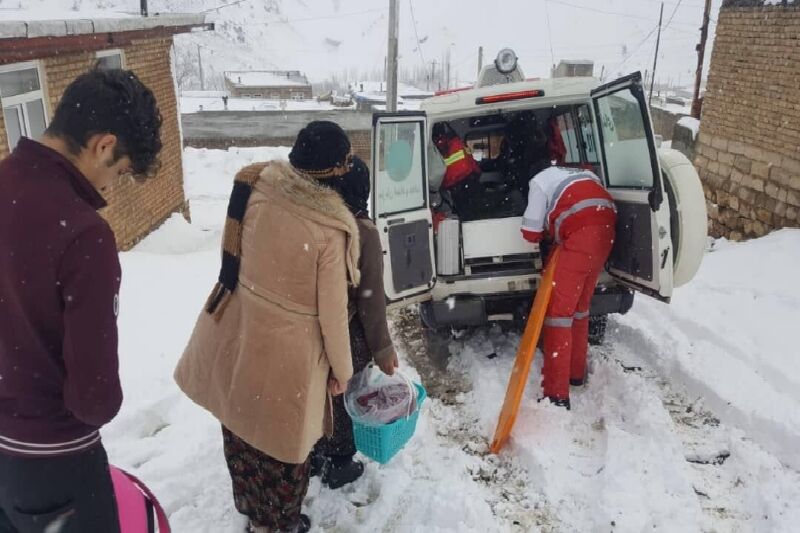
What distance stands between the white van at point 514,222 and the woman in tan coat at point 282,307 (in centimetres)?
198

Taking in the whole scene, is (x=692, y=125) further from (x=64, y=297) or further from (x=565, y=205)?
(x=64, y=297)

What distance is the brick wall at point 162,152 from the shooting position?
22.0 ft

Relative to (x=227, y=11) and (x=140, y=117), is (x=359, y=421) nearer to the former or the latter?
(x=140, y=117)

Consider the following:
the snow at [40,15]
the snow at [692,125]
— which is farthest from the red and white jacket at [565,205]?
the snow at [692,125]

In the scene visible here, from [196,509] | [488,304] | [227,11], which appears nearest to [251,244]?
[196,509]

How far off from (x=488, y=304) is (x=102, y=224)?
371cm

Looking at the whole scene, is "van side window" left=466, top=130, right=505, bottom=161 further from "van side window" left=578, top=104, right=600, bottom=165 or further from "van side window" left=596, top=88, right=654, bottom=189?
"van side window" left=596, top=88, right=654, bottom=189

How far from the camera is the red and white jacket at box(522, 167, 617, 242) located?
12.4ft

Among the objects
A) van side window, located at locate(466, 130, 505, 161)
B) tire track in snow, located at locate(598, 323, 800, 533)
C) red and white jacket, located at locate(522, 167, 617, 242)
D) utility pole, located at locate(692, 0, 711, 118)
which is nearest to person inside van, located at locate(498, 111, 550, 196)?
van side window, located at locate(466, 130, 505, 161)

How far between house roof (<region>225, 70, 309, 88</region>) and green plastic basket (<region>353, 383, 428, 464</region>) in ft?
163

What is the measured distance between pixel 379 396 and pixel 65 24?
5.30m

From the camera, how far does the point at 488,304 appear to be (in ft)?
15.7

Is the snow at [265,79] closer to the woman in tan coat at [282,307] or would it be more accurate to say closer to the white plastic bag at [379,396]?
the white plastic bag at [379,396]

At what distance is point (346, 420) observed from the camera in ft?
9.97
